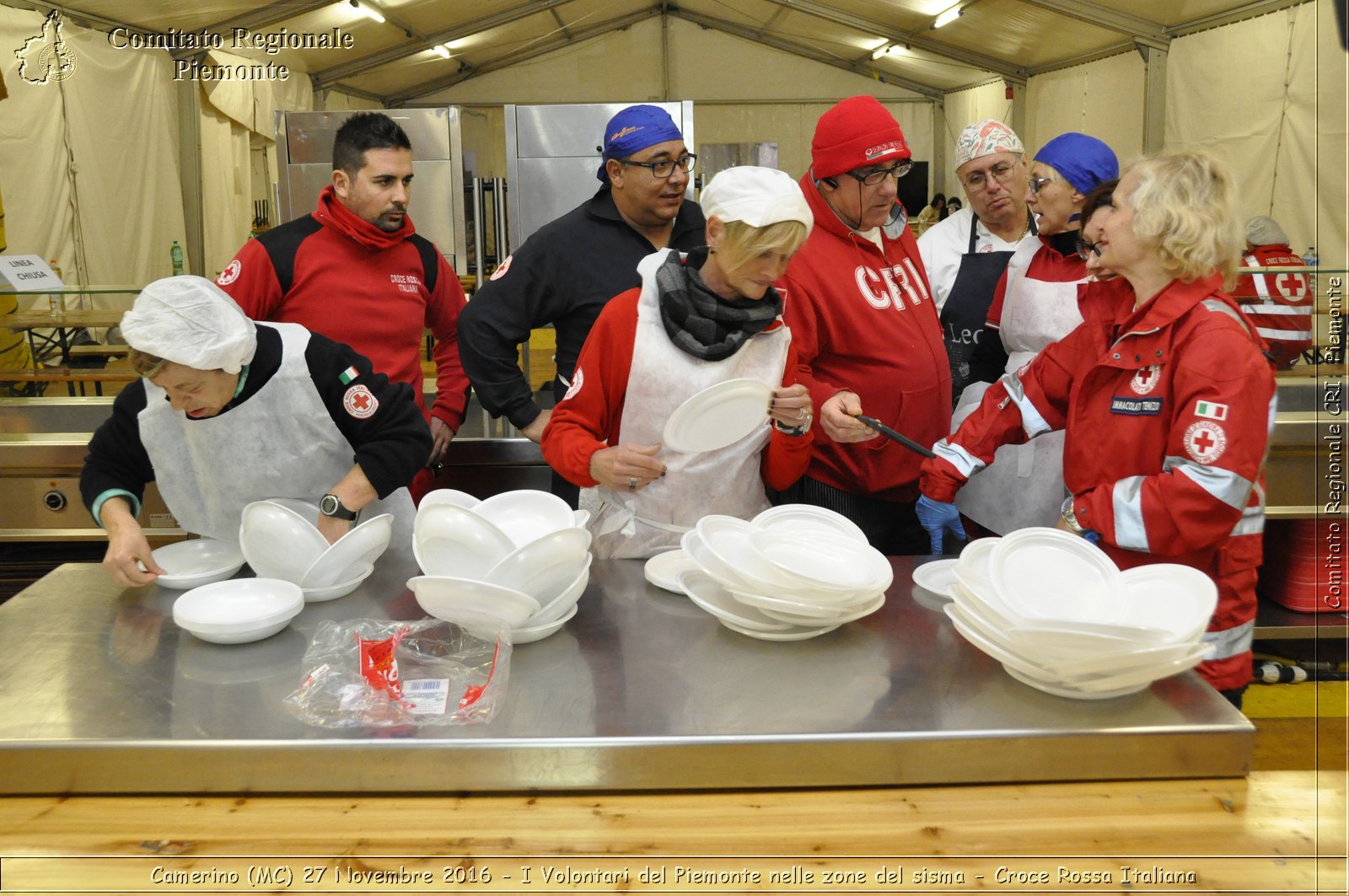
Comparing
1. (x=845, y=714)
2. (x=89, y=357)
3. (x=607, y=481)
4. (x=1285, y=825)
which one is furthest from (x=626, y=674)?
(x=89, y=357)

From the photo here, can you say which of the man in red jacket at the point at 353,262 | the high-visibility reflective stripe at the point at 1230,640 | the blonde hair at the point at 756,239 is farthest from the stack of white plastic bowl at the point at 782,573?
the man in red jacket at the point at 353,262

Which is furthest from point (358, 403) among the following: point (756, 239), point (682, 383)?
point (756, 239)

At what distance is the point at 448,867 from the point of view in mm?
1157

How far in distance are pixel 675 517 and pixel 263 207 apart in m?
11.8

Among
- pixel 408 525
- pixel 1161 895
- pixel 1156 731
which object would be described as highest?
pixel 408 525

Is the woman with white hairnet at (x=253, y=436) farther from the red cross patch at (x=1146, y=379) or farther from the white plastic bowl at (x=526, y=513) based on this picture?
the red cross patch at (x=1146, y=379)

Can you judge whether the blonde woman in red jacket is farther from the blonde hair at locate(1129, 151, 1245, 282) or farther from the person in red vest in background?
the person in red vest in background

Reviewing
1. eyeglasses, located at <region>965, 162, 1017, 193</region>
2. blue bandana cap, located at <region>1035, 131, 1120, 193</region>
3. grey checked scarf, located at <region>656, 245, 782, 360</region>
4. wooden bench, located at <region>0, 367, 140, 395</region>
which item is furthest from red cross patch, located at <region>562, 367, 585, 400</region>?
wooden bench, located at <region>0, 367, 140, 395</region>

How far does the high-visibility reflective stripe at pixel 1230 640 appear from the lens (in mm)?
1818

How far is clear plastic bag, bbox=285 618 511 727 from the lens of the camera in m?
1.34

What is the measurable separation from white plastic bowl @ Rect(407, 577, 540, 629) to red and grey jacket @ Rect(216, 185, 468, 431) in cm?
149

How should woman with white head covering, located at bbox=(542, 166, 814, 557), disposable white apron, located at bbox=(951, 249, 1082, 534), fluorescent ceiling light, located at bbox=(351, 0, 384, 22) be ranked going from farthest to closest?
1. fluorescent ceiling light, located at bbox=(351, 0, 384, 22)
2. disposable white apron, located at bbox=(951, 249, 1082, 534)
3. woman with white head covering, located at bbox=(542, 166, 814, 557)

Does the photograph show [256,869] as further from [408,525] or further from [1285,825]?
[1285,825]

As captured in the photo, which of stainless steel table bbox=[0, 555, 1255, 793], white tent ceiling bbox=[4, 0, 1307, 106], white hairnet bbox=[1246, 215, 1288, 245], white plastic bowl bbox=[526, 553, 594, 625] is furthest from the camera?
white tent ceiling bbox=[4, 0, 1307, 106]
